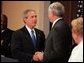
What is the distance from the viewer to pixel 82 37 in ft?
8.51

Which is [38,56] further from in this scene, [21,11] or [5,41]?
[21,11]

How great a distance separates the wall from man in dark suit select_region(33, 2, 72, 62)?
1.93 metres

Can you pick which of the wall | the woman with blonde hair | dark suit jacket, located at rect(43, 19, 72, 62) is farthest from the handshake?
the wall

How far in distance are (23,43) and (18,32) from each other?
0.15 metres

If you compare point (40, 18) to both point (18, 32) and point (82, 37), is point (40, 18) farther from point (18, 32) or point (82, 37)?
point (82, 37)

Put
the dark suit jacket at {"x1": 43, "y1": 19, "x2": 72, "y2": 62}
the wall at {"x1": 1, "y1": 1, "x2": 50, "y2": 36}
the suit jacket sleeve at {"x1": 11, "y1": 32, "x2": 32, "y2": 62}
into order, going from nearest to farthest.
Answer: the dark suit jacket at {"x1": 43, "y1": 19, "x2": 72, "y2": 62}
the suit jacket sleeve at {"x1": 11, "y1": 32, "x2": 32, "y2": 62}
the wall at {"x1": 1, "y1": 1, "x2": 50, "y2": 36}

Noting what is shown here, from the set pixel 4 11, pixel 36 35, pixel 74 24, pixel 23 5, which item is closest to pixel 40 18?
pixel 23 5

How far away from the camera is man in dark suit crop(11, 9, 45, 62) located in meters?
3.39

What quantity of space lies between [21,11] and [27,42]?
1.71 m

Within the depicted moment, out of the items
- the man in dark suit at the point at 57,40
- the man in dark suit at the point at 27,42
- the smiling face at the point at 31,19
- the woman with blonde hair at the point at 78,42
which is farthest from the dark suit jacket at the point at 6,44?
the woman with blonde hair at the point at 78,42

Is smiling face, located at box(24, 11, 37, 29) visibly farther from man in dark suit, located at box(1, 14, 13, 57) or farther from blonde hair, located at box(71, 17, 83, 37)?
blonde hair, located at box(71, 17, 83, 37)

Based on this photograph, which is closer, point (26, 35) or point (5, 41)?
point (26, 35)

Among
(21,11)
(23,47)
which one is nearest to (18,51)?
(23,47)

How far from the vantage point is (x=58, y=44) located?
9.39ft
